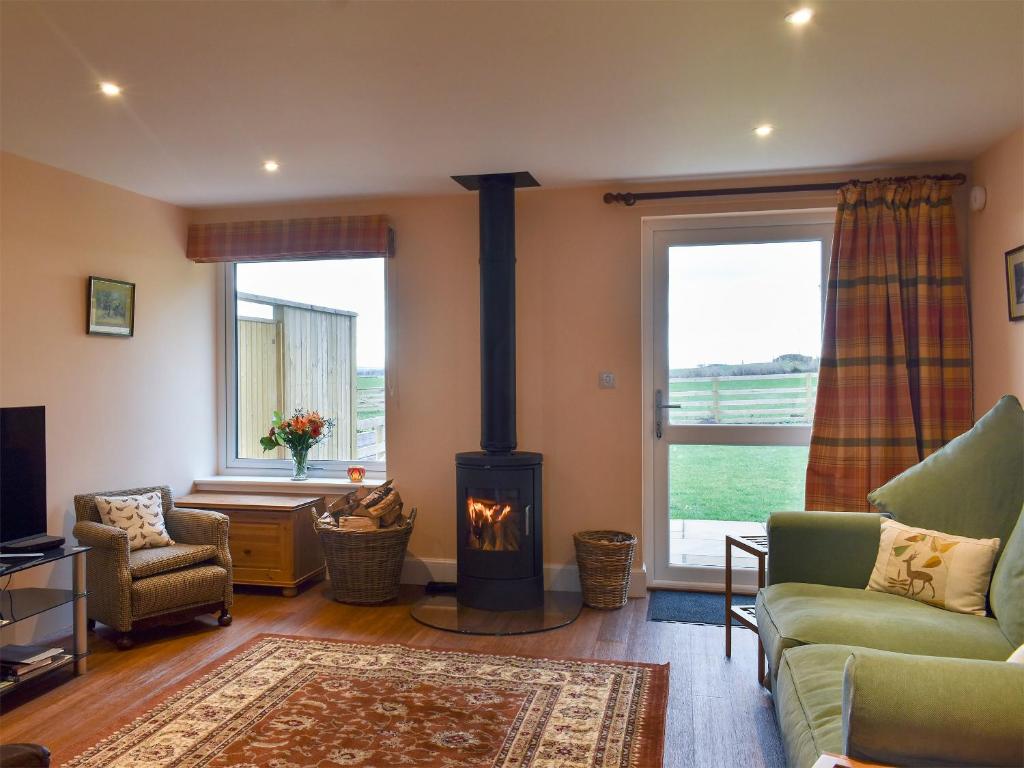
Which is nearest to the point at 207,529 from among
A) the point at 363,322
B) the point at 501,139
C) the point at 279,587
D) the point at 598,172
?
the point at 279,587

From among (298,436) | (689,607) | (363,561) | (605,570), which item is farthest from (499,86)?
(689,607)

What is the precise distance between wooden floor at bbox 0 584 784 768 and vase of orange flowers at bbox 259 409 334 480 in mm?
766

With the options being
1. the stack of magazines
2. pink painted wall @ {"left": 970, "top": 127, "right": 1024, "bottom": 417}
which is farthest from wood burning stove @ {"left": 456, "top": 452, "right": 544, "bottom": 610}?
pink painted wall @ {"left": 970, "top": 127, "right": 1024, "bottom": 417}

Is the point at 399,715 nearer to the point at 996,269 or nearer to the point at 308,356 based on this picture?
the point at 308,356

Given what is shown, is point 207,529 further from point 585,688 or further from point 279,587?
point 585,688

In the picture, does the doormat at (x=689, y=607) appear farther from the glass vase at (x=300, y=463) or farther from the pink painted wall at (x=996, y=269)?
the glass vase at (x=300, y=463)

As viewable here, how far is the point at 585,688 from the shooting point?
9.40 feet

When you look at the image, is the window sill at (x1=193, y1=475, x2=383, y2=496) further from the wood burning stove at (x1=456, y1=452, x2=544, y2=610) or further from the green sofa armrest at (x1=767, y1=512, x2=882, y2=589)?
the green sofa armrest at (x1=767, y1=512, x2=882, y2=589)

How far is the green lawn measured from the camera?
4.11 meters

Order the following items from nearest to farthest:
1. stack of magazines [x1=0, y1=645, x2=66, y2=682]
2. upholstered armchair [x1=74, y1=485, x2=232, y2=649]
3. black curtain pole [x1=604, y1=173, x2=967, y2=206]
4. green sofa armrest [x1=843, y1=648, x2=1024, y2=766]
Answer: green sofa armrest [x1=843, y1=648, x2=1024, y2=766], stack of magazines [x1=0, y1=645, x2=66, y2=682], upholstered armchair [x1=74, y1=485, x2=232, y2=649], black curtain pole [x1=604, y1=173, x2=967, y2=206]

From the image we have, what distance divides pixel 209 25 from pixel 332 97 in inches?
24.7

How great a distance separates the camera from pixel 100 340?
389 cm

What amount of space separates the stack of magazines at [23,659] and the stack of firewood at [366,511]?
138 centimetres

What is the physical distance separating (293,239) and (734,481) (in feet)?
9.66
